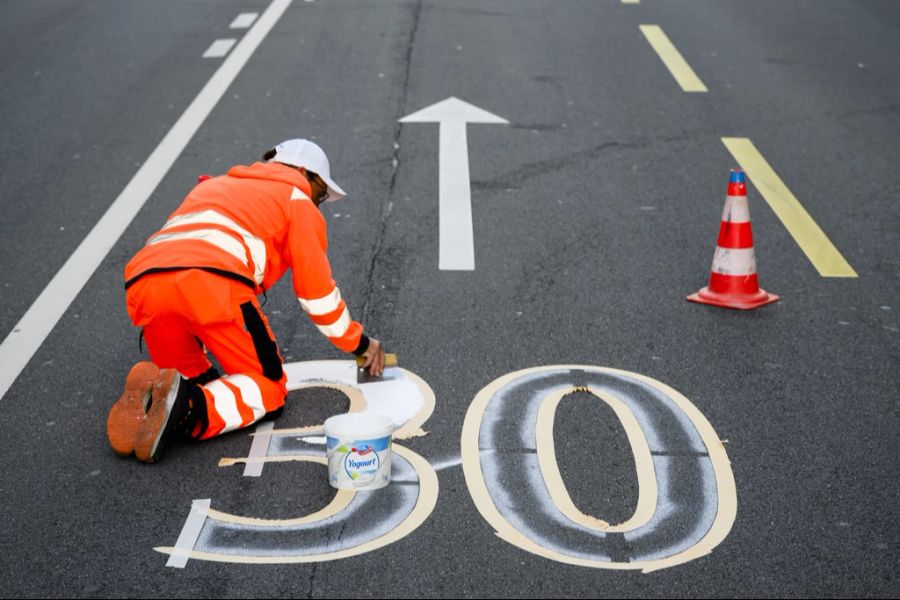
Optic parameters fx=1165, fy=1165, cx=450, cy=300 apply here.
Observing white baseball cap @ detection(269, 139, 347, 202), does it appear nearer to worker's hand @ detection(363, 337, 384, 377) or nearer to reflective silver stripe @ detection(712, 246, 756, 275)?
worker's hand @ detection(363, 337, 384, 377)

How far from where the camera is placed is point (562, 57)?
1316 centimetres

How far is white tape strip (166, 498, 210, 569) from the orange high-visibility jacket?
1173mm

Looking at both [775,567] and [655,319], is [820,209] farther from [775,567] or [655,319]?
[775,567]

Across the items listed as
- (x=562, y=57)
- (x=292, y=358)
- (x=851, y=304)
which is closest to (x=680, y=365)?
(x=851, y=304)

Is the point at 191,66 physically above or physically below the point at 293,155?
below

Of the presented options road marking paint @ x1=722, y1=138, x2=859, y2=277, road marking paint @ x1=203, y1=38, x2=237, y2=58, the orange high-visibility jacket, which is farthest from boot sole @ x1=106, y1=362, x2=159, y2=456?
road marking paint @ x1=203, y1=38, x2=237, y2=58

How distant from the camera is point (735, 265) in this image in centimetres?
734

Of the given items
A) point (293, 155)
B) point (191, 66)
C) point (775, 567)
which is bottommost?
point (191, 66)

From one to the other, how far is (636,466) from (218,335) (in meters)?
2.10

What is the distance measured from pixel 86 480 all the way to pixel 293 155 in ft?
6.38

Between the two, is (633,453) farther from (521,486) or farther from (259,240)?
(259,240)

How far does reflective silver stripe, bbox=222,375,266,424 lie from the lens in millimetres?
5641

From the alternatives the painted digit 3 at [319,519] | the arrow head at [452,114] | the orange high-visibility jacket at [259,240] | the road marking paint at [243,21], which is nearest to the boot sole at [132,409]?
the painted digit 3 at [319,519]

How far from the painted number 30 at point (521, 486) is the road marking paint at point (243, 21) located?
30.5 feet
